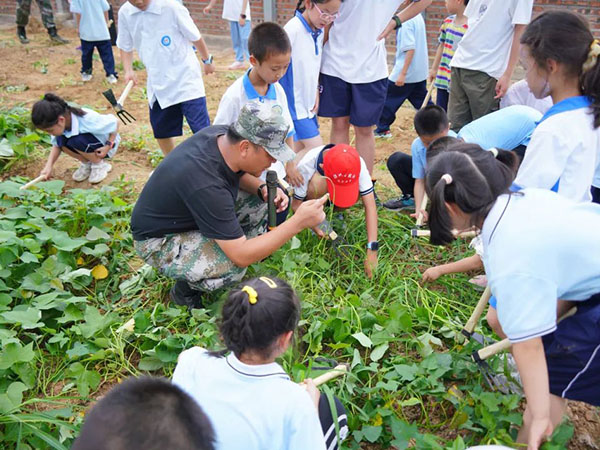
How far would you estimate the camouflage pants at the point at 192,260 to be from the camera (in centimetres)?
248

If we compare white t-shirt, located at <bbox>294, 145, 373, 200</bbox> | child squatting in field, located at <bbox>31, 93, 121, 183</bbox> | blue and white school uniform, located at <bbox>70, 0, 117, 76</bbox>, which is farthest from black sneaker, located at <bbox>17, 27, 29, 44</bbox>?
white t-shirt, located at <bbox>294, 145, 373, 200</bbox>

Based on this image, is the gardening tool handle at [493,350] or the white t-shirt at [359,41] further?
the white t-shirt at [359,41]

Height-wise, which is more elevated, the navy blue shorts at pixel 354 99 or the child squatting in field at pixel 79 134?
the navy blue shorts at pixel 354 99

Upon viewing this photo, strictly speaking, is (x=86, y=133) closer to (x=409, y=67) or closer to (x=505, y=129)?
(x=409, y=67)

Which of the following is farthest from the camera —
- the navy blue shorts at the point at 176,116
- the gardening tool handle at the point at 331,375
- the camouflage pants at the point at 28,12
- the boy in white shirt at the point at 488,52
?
the camouflage pants at the point at 28,12

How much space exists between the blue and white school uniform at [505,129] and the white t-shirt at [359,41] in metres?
0.83

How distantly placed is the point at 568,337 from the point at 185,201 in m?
1.57

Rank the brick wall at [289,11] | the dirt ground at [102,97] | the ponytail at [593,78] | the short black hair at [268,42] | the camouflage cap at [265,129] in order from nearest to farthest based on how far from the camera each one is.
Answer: the ponytail at [593,78]
the camouflage cap at [265,129]
the short black hair at [268,42]
the dirt ground at [102,97]
the brick wall at [289,11]

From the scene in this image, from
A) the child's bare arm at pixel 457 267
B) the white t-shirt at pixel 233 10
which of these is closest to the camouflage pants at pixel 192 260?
the child's bare arm at pixel 457 267

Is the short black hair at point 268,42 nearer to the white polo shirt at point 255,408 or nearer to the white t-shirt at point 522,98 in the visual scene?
the white t-shirt at point 522,98

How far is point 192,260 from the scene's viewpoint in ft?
8.13

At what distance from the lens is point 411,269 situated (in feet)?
9.49

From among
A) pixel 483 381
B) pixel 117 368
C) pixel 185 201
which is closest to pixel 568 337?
pixel 483 381

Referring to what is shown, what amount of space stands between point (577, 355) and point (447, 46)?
10.9 feet
